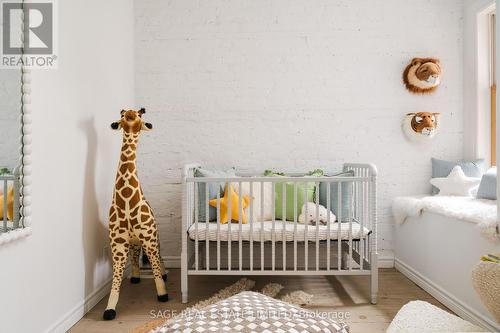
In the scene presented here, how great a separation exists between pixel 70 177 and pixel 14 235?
0.56m

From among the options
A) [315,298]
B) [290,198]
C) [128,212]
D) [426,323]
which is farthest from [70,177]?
[426,323]

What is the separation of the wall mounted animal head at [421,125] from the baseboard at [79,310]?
259cm

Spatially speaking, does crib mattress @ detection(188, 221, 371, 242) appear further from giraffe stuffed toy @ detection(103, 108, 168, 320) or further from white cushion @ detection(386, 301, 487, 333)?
white cushion @ detection(386, 301, 487, 333)

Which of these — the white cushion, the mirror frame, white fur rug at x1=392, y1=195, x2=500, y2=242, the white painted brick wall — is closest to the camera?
the white cushion

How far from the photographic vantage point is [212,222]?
2.58 meters

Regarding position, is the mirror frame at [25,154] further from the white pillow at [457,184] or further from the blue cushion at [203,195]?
the white pillow at [457,184]

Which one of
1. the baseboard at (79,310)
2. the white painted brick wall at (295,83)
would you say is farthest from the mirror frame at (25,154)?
the white painted brick wall at (295,83)

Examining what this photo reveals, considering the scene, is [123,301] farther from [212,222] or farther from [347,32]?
[347,32]

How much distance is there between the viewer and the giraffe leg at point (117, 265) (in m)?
2.10

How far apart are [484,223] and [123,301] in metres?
2.15

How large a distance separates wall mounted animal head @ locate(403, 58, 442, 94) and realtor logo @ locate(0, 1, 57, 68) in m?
2.57

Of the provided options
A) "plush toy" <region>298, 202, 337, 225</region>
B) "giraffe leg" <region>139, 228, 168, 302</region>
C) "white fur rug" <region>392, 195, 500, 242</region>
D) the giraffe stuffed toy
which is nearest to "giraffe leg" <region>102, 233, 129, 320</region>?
the giraffe stuffed toy

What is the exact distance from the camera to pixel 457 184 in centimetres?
271

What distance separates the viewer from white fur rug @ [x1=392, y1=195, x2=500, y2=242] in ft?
5.94
